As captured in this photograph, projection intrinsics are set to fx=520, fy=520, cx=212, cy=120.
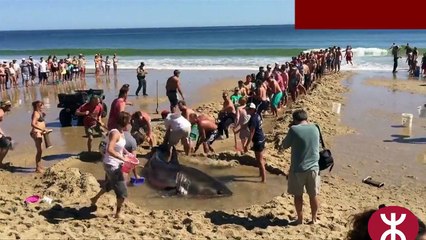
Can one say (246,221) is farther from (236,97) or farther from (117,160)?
(236,97)

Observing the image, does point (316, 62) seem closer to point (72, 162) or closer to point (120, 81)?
point (120, 81)

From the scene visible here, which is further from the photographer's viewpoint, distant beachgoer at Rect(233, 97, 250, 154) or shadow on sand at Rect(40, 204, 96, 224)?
distant beachgoer at Rect(233, 97, 250, 154)

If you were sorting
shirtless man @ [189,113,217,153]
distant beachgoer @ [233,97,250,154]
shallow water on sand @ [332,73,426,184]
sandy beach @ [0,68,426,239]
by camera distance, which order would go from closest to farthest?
sandy beach @ [0,68,426,239], shallow water on sand @ [332,73,426,184], shirtless man @ [189,113,217,153], distant beachgoer @ [233,97,250,154]

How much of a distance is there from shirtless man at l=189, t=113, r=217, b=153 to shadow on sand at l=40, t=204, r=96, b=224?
11.8 feet

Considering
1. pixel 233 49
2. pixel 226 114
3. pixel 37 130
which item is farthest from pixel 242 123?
pixel 233 49

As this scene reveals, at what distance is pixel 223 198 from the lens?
8.18 meters

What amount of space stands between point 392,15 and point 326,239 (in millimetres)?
4217

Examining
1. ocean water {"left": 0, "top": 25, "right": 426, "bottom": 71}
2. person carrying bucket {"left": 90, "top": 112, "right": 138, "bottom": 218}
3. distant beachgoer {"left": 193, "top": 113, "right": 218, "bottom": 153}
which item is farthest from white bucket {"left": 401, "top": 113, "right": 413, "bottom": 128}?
ocean water {"left": 0, "top": 25, "right": 426, "bottom": 71}

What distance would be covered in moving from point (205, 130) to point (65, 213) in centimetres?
409

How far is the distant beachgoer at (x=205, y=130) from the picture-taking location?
10.4 meters

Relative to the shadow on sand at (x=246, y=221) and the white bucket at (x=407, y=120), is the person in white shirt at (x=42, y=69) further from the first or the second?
the shadow on sand at (x=246, y=221)

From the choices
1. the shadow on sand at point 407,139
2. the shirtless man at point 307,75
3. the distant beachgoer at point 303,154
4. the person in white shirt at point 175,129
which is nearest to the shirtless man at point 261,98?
the shadow on sand at point 407,139

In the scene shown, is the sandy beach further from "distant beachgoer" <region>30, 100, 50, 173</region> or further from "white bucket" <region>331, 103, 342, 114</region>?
"white bucket" <region>331, 103, 342, 114</region>

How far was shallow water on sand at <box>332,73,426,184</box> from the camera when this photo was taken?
1007 centimetres
